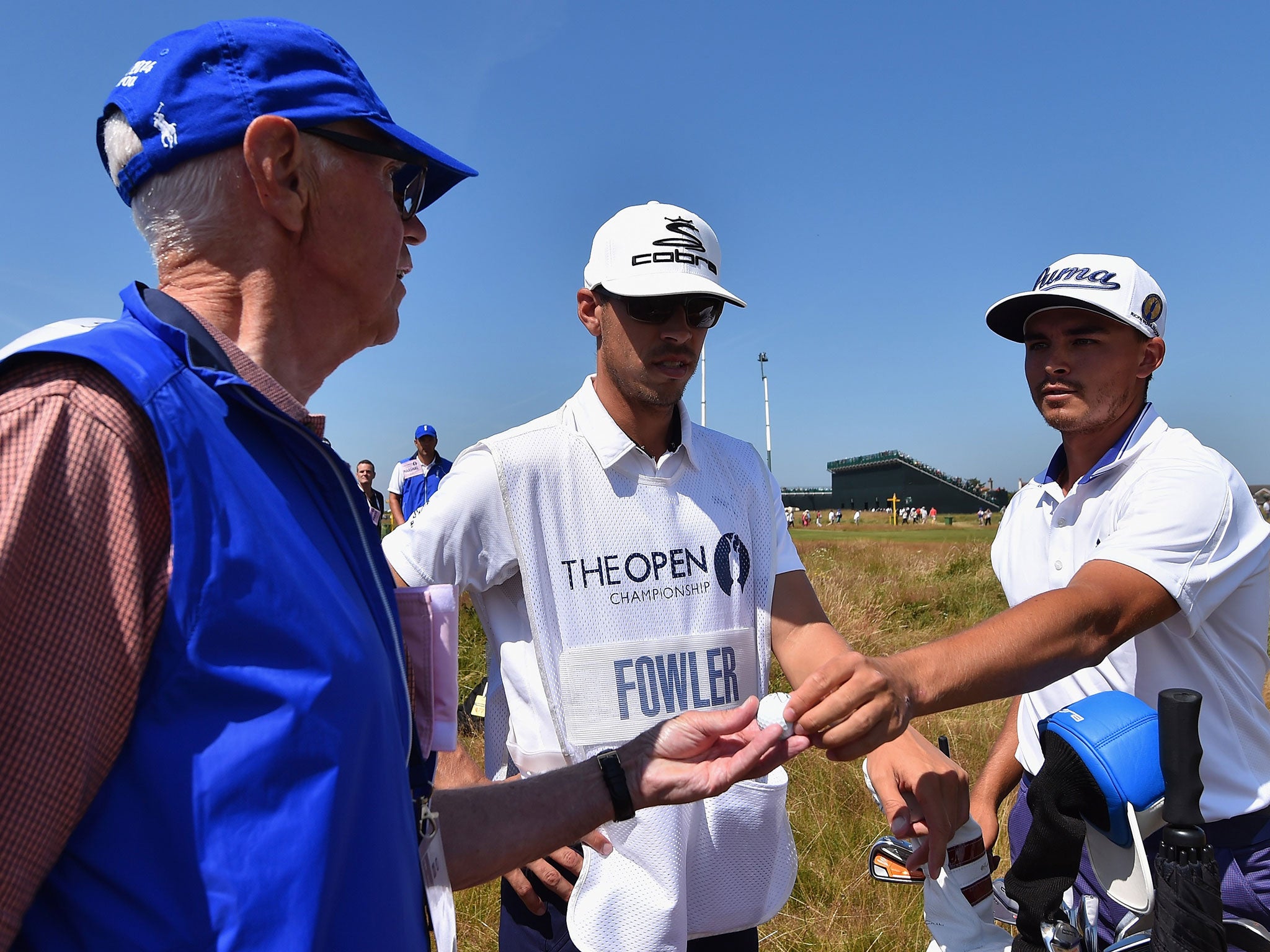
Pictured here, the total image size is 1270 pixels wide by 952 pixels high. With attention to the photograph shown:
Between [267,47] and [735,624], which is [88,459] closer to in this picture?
[267,47]

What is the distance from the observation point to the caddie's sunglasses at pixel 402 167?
4.58 feet

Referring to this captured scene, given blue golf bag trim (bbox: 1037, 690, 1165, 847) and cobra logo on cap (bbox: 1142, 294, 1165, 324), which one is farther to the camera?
cobra logo on cap (bbox: 1142, 294, 1165, 324)

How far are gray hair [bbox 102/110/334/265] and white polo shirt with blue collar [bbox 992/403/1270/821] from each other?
93.6 inches

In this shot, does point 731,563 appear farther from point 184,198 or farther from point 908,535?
point 908,535

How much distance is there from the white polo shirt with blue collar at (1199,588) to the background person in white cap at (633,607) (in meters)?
0.83

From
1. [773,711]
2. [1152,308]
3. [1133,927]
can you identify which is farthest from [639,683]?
[1152,308]

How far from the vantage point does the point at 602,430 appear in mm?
2559

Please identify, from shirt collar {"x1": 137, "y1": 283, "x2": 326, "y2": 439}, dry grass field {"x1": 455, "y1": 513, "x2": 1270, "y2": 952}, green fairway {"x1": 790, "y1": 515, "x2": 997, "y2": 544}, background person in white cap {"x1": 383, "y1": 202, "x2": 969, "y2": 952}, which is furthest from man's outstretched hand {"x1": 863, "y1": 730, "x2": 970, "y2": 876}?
green fairway {"x1": 790, "y1": 515, "x2": 997, "y2": 544}

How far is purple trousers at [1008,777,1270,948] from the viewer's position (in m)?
2.37

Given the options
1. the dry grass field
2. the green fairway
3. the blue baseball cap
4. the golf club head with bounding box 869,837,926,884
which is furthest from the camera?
the green fairway

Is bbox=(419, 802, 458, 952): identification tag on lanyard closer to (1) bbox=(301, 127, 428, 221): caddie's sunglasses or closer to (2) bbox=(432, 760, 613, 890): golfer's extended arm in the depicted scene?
(2) bbox=(432, 760, 613, 890): golfer's extended arm

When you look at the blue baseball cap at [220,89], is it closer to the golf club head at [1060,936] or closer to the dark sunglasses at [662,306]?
the dark sunglasses at [662,306]

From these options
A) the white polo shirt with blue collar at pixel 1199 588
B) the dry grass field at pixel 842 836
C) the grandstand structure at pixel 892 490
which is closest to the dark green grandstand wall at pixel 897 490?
the grandstand structure at pixel 892 490

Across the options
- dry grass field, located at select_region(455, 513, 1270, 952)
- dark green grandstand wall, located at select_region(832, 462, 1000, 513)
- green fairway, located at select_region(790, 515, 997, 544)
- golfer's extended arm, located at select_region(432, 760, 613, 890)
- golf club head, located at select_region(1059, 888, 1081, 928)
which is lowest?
dark green grandstand wall, located at select_region(832, 462, 1000, 513)
